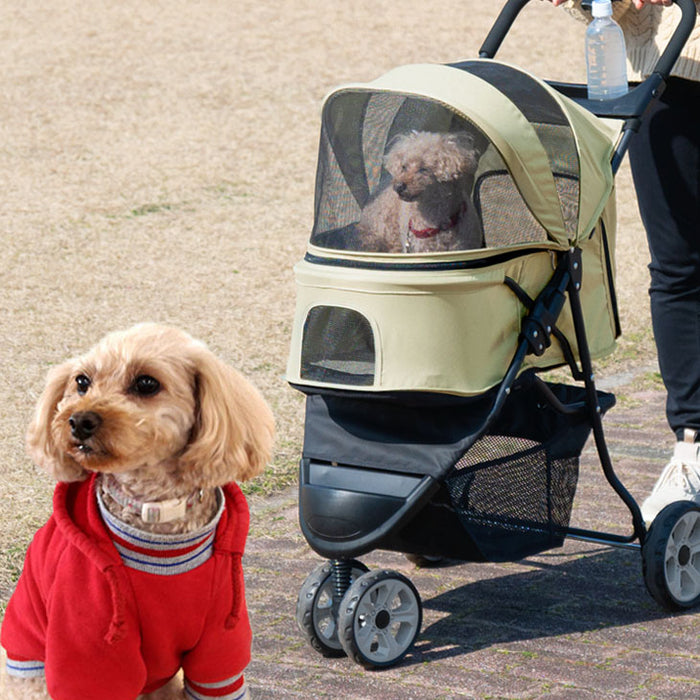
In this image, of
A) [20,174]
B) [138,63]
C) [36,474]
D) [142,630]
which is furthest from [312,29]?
[142,630]

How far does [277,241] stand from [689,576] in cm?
575

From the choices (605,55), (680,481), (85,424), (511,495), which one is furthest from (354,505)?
(605,55)

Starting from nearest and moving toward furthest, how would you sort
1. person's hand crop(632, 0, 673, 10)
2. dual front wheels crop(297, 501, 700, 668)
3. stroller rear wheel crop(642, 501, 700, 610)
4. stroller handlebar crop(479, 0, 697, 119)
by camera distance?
dual front wheels crop(297, 501, 700, 668) < stroller rear wheel crop(642, 501, 700, 610) < stroller handlebar crop(479, 0, 697, 119) < person's hand crop(632, 0, 673, 10)

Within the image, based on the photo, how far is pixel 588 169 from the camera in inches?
141

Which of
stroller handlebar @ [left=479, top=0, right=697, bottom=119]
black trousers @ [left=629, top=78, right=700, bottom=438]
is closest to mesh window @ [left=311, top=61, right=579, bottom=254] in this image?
stroller handlebar @ [left=479, top=0, right=697, bottom=119]

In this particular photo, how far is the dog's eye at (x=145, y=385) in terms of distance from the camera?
257 cm

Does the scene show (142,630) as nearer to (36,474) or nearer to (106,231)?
(36,474)

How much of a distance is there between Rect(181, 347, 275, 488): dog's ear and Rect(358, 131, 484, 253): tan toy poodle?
0.89m

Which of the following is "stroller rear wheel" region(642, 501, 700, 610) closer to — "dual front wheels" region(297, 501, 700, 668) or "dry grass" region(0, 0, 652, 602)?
"dual front wheels" region(297, 501, 700, 668)

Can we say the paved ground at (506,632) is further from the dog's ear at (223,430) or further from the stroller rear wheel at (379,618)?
the dog's ear at (223,430)

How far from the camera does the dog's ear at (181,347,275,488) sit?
8.40ft

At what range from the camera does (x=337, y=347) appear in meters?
3.39

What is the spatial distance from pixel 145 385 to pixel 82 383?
0.15m

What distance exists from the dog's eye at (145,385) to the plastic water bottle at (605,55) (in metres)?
2.07
